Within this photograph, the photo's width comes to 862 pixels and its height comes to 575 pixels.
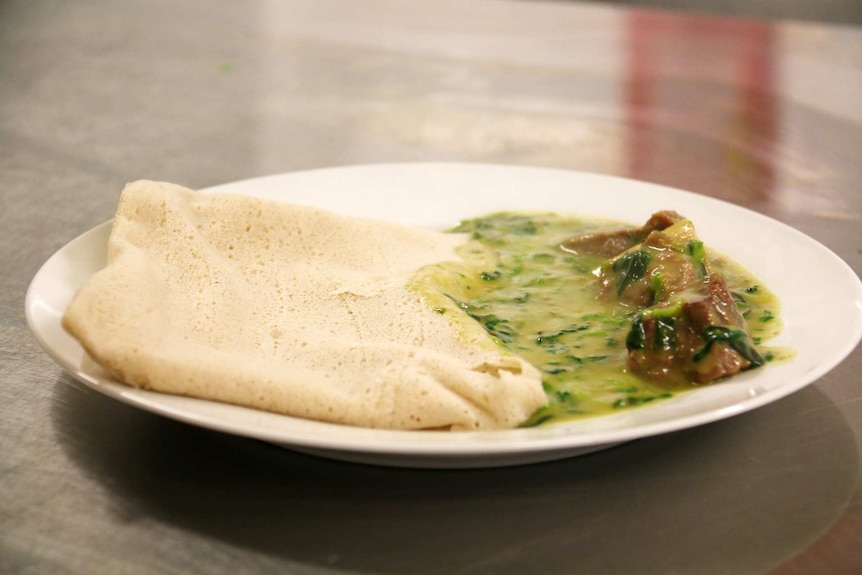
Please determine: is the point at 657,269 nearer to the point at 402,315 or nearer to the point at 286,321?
the point at 402,315

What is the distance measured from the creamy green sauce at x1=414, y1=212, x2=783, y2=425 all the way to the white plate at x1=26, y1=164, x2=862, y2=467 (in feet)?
0.24

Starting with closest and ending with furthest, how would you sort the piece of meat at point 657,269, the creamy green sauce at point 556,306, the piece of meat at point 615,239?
the creamy green sauce at point 556,306 → the piece of meat at point 657,269 → the piece of meat at point 615,239

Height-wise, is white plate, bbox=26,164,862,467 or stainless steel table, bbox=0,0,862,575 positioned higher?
white plate, bbox=26,164,862,467

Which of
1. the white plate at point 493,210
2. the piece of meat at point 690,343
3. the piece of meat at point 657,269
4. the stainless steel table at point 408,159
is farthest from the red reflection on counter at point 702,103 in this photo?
the piece of meat at point 690,343

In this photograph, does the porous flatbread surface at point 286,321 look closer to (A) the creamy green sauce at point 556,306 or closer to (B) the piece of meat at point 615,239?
(A) the creamy green sauce at point 556,306

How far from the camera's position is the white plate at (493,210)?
189cm

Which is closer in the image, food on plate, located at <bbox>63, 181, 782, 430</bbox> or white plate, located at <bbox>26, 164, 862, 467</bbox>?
white plate, located at <bbox>26, 164, 862, 467</bbox>

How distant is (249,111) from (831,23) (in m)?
5.83

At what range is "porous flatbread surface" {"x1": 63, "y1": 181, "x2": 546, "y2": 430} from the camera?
2.03 m

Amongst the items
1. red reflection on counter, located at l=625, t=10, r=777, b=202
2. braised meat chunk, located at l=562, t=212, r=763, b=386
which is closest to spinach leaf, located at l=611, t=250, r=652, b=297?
braised meat chunk, located at l=562, t=212, r=763, b=386

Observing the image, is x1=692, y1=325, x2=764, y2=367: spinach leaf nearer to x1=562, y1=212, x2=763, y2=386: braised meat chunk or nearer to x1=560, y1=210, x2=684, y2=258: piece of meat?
x1=562, y1=212, x2=763, y2=386: braised meat chunk

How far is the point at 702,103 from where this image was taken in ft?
19.6

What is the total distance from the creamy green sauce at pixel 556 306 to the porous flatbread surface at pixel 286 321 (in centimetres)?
9

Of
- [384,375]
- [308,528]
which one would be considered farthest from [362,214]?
[308,528]
